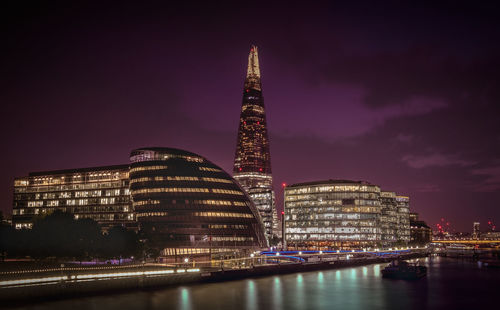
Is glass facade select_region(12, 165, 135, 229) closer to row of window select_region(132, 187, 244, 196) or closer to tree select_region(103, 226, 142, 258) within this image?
row of window select_region(132, 187, 244, 196)

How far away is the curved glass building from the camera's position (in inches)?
4978

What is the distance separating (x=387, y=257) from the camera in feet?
601

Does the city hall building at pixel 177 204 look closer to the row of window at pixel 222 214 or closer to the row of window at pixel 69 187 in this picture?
the row of window at pixel 222 214

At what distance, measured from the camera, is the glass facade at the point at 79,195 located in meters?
153

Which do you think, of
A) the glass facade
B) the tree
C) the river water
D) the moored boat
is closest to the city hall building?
the glass facade

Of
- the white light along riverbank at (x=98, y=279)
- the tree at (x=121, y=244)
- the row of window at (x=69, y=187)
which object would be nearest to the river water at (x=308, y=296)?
the white light along riverbank at (x=98, y=279)

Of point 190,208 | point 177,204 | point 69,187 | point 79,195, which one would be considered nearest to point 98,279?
point 177,204

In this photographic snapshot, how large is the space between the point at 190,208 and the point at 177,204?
3883mm

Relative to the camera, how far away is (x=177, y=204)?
128875 mm

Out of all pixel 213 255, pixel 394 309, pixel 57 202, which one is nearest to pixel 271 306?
pixel 394 309

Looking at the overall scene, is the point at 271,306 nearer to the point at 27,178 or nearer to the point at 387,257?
the point at 387,257

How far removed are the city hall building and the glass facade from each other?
0.35 m

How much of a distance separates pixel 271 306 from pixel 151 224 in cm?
6214

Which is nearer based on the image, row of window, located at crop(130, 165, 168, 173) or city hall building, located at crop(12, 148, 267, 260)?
city hall building, located at crop(12, 148, 267, 260)
